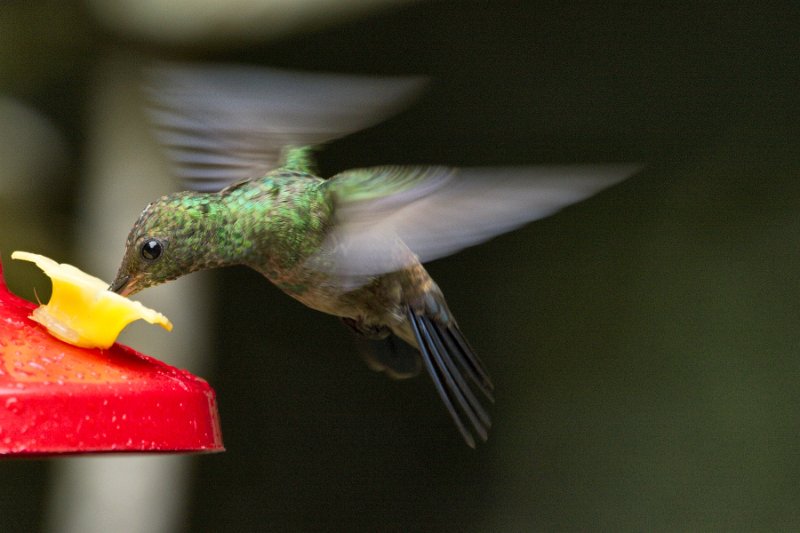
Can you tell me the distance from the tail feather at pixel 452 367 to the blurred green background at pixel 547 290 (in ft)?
6.01

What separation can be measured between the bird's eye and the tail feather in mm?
591

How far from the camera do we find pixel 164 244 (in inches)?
63.2

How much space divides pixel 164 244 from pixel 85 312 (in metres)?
0.31

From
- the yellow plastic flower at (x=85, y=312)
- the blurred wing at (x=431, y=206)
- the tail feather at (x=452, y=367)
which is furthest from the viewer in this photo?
the tail feather at (x=452, y=367)

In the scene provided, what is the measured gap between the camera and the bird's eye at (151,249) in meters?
1.58

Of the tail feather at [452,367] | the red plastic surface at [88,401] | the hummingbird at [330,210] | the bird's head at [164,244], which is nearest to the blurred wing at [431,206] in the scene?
the hummingbird at [330,210]

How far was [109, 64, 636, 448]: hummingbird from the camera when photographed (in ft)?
5.28

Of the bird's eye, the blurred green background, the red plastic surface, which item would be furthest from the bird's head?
the blurred green background

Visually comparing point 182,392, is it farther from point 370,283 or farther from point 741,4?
point 741,4

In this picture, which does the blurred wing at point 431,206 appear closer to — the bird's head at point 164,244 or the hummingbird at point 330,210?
the hummingbird at point 330,210

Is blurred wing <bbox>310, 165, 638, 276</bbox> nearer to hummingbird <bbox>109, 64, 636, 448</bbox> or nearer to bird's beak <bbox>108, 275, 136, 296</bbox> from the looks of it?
hummingbird <bbox>109, 64, 636, 448</bbox>

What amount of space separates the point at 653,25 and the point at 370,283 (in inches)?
96.7

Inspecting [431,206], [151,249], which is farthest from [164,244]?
[431,206]

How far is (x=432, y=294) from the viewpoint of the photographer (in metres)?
2.08
